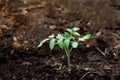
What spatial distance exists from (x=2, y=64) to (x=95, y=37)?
63 cm

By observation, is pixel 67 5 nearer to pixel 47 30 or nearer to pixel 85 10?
pixel 85 10

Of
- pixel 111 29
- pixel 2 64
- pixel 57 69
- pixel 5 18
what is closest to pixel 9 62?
pixel 2 64

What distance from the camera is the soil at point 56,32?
1750 mm

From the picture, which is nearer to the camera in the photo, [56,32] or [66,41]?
[66,41]

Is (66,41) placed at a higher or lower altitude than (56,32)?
higher

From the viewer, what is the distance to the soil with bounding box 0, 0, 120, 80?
5.74ft

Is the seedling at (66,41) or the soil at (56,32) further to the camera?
the soil at (56,32)

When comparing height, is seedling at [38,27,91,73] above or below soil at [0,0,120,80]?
above

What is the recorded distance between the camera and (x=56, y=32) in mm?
2090

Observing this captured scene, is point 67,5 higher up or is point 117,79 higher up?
point 67,5

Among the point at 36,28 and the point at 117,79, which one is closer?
the point at 117,79

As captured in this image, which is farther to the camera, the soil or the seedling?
the soil

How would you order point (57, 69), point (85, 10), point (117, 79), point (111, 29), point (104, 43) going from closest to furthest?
point (117, 79) → point (57, 69) → point (104, 43) → point (111, 29) → point (85, 10)

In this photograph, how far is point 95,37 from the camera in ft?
6.64
